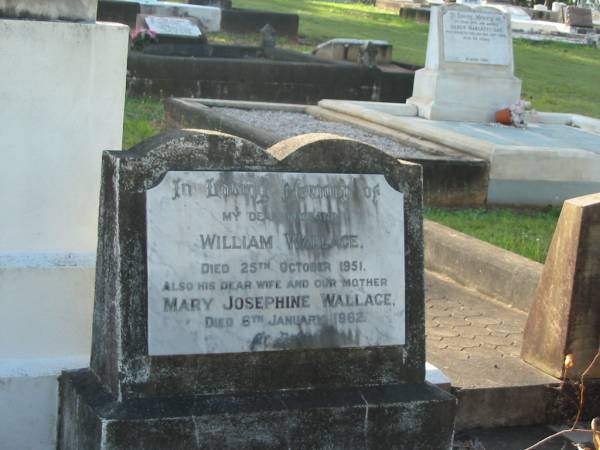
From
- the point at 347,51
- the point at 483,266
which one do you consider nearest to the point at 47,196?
the point at 483,266

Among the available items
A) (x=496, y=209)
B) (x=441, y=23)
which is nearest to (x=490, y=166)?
(x=496, y=209)

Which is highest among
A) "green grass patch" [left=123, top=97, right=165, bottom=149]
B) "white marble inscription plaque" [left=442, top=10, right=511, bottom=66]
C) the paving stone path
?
"white marble inscription plaque" [left=442, top=10, right=511, bottom=66]

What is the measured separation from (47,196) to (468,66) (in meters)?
9.68

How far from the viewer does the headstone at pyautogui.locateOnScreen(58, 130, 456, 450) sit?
3.75 m

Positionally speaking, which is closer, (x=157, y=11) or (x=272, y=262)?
(x=272, y=262)

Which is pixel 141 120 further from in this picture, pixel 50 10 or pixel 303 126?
pixel 50 10

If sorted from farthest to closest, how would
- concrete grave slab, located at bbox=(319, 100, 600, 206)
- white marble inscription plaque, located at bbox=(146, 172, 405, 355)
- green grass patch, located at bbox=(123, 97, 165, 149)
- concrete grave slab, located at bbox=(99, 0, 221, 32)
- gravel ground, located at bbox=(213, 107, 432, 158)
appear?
concrete grave slab, located at bbox=(99, 0, 221, 32) → green grass patch, located at bbox=(123, 97, 165, 149) → gravel ground, located at bbox=(213, 107, 432, 158) → concrete grave slab, located at bbox=(319, 100, 600, 206) → white marble inscription plaque, located at bbox=(146, 172, 405, 355)

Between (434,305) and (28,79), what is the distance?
10.4ft

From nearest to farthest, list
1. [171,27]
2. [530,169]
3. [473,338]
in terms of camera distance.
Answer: [473,338], [530,169], [171,27]

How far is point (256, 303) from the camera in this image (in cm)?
391

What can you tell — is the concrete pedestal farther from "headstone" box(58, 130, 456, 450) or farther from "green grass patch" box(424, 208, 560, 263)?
"green grass patch" box(424, 208, 560, 263)

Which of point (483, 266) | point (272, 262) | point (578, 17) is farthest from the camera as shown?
point (578, 17)

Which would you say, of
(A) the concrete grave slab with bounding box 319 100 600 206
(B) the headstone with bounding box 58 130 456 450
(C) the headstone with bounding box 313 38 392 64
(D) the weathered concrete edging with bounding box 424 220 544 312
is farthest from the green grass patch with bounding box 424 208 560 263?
(C) the headstone with bounding box 313 38 392 64

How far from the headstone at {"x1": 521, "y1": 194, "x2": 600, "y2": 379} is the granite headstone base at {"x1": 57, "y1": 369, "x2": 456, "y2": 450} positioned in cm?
121
